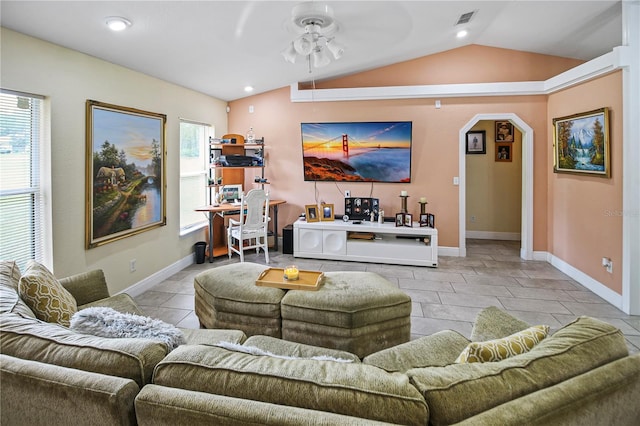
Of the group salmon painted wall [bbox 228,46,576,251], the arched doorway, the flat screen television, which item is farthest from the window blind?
the arched doorway

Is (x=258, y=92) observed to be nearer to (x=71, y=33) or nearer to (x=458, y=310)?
(x=71, y=33)

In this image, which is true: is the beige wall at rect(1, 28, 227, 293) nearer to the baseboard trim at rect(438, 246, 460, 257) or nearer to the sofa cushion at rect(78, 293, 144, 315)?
the sofa cushion at rect(78, 293, 144, 315)

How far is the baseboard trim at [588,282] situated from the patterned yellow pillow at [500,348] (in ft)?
10.1

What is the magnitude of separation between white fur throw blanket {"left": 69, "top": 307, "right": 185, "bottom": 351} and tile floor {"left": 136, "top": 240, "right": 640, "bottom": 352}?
1.73 metres

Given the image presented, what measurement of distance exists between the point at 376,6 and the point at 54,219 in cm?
348

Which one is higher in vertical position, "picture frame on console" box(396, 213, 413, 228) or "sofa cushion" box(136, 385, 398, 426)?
Answer: "picture frame on console" box(396, 213, 413, 228)

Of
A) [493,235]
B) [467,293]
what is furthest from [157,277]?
[493,235]

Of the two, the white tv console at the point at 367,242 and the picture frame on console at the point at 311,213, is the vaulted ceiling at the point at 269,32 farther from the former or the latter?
the white tv console at the point at 367,242

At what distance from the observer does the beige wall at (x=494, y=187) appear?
21.7 feet

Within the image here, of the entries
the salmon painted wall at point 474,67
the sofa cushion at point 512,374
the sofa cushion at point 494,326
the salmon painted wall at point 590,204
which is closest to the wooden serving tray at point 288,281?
the sofa cushion at point 494,326

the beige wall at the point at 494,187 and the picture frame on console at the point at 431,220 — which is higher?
the beige wall at the point at 494,187

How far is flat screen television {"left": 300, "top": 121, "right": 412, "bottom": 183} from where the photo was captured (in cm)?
550

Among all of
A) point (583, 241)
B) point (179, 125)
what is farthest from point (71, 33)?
point (583, 241)

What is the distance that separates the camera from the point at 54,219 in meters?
2.89
